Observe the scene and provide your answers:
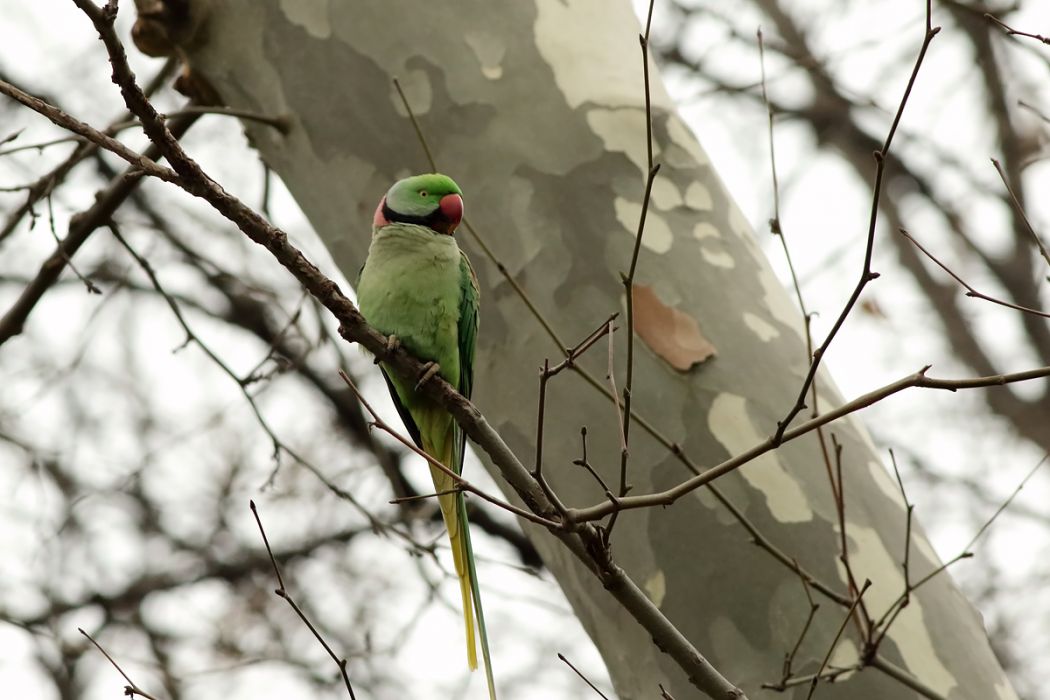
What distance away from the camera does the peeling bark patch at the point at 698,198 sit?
239cm

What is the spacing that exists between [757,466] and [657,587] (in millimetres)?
301

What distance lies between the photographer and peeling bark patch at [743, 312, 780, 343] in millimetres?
2221

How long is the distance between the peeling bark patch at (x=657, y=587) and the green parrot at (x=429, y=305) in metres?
0.54

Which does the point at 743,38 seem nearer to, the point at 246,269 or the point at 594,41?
the point at 246,269

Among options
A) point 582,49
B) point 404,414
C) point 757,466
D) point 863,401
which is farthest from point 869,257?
point 404,414

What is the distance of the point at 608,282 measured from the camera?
2254 mm

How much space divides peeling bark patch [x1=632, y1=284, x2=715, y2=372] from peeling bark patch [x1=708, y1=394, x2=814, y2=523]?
0.11 metres

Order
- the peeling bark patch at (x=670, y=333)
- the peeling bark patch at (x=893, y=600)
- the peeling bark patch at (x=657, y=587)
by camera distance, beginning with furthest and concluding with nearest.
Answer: the peeling bark patch at (x=670, y=333) → the peeling bark patch at (x=657, y=587) → the peeling bark patch at (x=893, y=600)

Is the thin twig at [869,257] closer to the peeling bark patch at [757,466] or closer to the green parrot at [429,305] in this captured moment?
the peeling bark patch at [757,466]

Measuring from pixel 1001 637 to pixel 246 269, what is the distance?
5.35m

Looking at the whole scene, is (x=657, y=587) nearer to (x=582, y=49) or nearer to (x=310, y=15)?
(x=582, y=49)

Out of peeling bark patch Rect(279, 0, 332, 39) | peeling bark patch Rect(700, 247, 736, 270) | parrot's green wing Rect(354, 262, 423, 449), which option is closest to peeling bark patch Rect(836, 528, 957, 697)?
peeling bark patch Rect(700, 247, 736, 270)

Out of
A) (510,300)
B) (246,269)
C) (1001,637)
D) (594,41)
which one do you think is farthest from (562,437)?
(1001,637)

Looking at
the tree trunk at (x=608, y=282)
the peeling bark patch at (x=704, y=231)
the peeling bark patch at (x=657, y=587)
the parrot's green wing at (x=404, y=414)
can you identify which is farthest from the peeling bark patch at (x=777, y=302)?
the parrot's green wing at (x=404, y=414)
